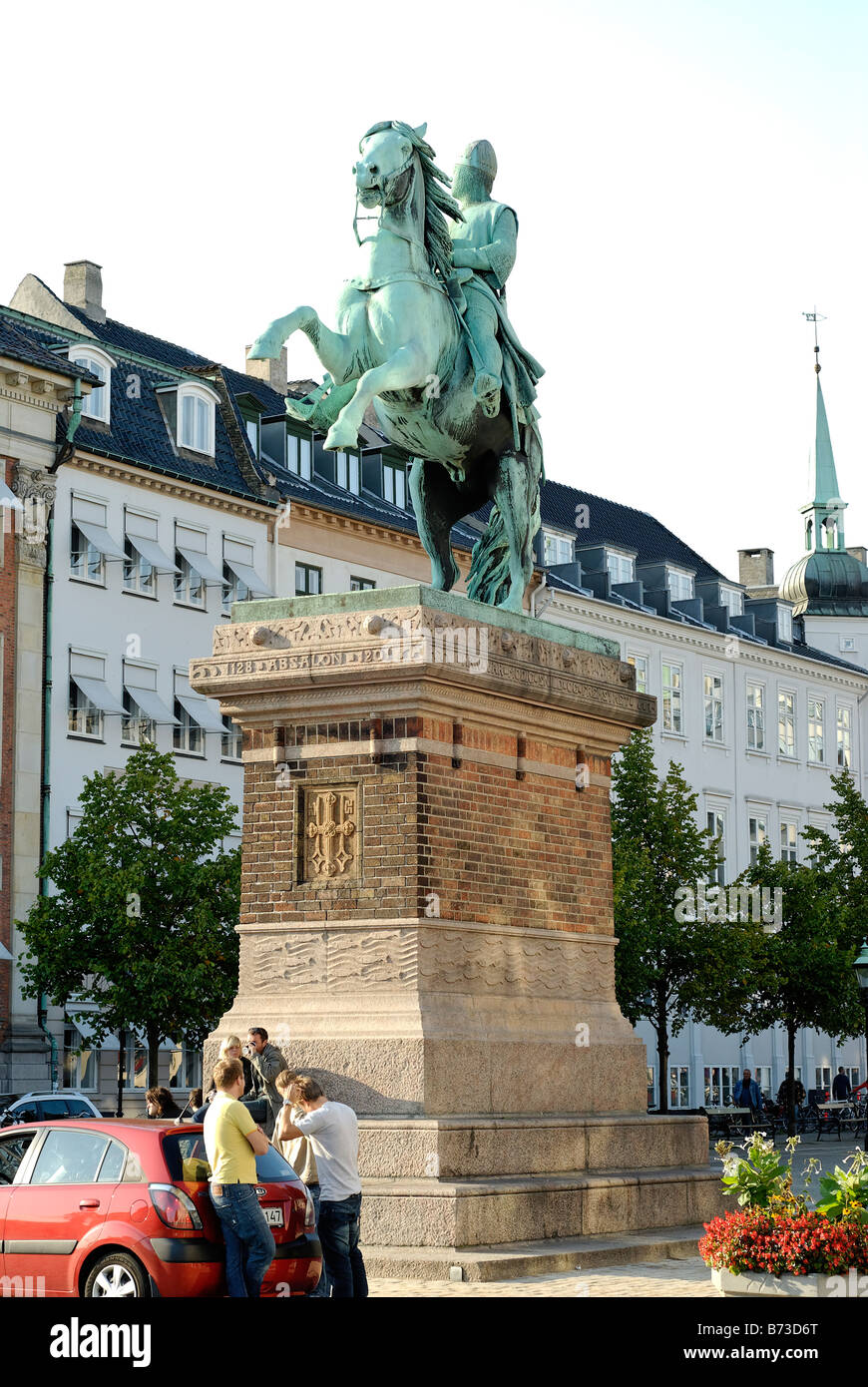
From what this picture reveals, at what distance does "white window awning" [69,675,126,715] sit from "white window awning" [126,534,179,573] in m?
3.50

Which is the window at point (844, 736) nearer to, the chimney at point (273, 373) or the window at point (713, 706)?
the window at point (713, 706)

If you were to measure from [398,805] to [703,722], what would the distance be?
56.4 m

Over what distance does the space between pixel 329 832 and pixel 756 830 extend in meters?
58.7

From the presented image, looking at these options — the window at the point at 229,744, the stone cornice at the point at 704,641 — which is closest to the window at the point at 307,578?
the window at the point at 229,744

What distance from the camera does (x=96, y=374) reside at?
50.3 meters

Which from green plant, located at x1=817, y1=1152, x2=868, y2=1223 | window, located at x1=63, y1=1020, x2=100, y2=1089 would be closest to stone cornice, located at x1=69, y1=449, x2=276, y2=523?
window, located at x1=63, y1=1020, x2=100, y2=1089

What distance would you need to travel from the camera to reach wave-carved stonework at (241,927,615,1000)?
1608 cm

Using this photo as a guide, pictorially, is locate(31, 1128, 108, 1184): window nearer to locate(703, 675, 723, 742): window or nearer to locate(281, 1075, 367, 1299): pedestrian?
locate(281, 1075, 367, 1299): pedestrian

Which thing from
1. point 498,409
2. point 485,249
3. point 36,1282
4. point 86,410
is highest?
point 86,410

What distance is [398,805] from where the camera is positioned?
643 inches

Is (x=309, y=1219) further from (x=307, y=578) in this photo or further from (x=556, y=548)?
(x=556, y=548)

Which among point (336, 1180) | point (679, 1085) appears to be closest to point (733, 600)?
point (679, 1085)
